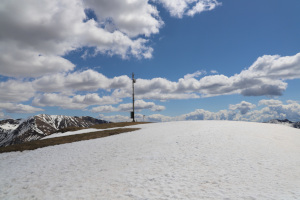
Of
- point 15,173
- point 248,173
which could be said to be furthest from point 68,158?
point 248,173

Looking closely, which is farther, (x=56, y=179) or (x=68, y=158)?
(x=68, y=158)

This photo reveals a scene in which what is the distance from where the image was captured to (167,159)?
1449cm

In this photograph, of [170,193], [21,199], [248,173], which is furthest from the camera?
[248,173]

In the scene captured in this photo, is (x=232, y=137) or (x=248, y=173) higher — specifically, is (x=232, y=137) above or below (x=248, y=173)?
above

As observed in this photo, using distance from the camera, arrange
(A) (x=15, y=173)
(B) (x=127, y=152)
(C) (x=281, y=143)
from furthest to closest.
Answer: (C) (x=281, y=143) < (B) (x=127, y=152) < (A) (x=15, y=173)

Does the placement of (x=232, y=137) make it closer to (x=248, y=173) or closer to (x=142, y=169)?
(x=248, y=173)

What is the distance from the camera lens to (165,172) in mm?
12102

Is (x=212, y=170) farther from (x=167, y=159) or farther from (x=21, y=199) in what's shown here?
(x=21, y=199)

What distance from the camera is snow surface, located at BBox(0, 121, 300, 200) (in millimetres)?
9709

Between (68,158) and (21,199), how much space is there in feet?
24.5

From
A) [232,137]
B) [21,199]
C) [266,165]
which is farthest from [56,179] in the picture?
[232,137]

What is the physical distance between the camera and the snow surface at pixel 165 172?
31.9 feet

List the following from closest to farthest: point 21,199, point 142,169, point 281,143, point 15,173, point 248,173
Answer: point 21,199
point 248,173
point 142,169
point 15,173
point 281,143

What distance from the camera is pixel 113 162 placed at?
14883 millimetres
